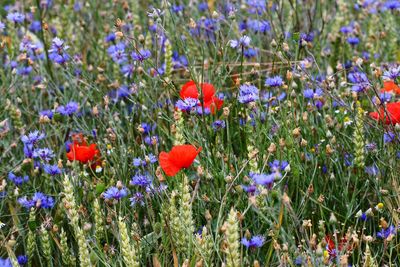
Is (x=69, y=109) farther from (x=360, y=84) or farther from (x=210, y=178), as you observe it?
(x=360, y=84)

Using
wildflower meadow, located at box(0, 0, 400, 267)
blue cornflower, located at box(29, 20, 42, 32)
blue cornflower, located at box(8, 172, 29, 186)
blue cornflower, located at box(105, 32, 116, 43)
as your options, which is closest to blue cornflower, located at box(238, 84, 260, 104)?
wildflower meadow, located at box(0, 0, 400, 267)

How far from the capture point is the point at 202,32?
3580 millimetres

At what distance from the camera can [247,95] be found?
2.50 m

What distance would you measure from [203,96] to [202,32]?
1.13m

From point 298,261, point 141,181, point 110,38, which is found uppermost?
point 110,38

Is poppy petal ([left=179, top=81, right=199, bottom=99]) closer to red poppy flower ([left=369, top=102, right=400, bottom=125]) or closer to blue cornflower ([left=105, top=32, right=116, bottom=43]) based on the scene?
red poppy flower ([left=369, top=102, right=400, bottom=125])

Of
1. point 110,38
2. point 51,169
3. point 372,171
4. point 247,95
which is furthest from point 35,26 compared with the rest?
point 372,171

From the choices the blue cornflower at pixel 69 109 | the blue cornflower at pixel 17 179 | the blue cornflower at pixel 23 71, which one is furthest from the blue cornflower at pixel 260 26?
the blue cornflower at pixel 17 179

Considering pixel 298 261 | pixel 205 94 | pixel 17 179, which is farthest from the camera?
pixel 17 179

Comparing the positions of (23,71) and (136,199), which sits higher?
(23,71)

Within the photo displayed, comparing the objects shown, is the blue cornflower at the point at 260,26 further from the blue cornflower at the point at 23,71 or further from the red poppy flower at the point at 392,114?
the blue cornflower at the point at 23,71

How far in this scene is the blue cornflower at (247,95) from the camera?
2.48m

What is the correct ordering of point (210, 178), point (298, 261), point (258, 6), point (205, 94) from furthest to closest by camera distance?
1. point (258, 6)
2. point (205, 94)
3. point (210, 178)
4. point (298, 261)

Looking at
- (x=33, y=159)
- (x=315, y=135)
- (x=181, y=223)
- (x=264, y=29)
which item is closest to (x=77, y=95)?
(x=33, y=159)
